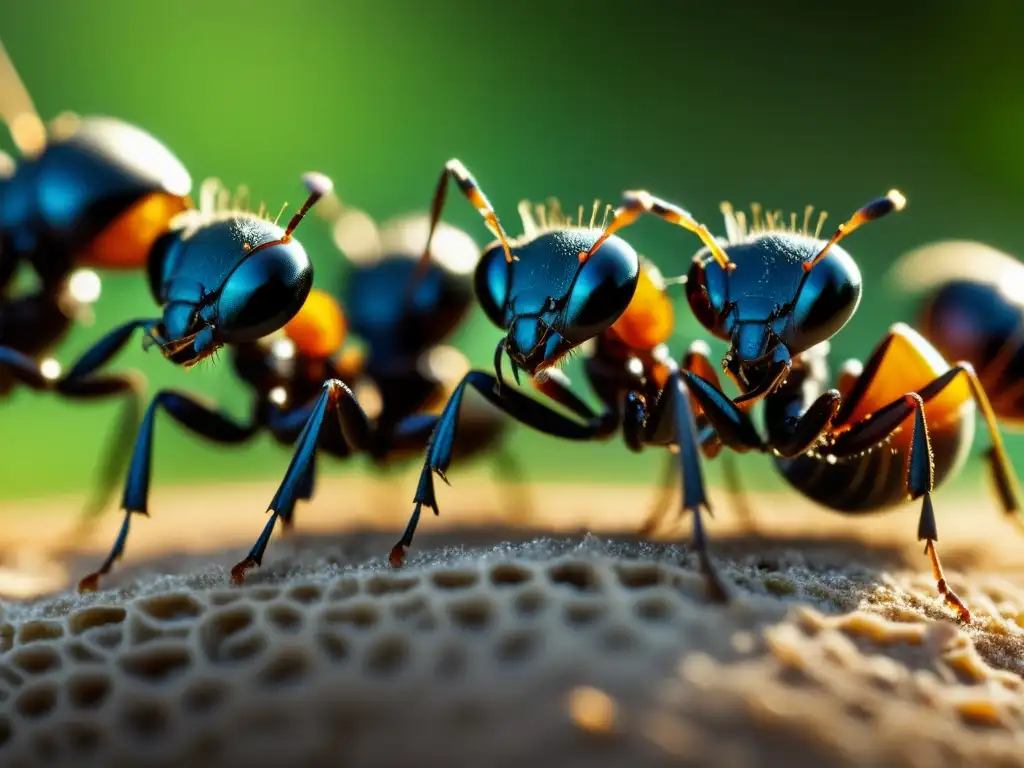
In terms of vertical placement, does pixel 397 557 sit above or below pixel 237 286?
below

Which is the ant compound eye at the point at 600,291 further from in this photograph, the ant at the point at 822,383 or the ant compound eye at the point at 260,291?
the ant compound eye at the point at 260,291

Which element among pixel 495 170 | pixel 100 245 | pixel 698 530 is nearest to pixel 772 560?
pixel 698 530

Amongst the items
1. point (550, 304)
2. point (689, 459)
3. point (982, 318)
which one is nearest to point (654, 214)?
point (550, 304)

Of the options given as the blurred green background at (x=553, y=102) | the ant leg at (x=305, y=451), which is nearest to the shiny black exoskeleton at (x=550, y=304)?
the ant leg at (x=305, y=451)

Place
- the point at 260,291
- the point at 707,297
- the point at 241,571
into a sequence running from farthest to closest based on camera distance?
1. the point at 260,291
2. the point at 707,297
3. the point at 241,571

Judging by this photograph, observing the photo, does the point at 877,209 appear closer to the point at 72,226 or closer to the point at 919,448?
the point at 919,448

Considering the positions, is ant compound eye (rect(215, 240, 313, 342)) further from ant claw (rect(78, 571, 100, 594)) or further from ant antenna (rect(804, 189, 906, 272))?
ant antenna (rect(804, 189, 906, 272))

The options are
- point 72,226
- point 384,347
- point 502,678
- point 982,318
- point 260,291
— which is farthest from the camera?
point 384,347
